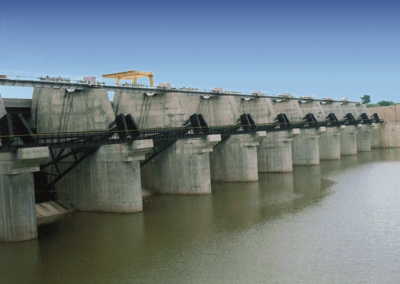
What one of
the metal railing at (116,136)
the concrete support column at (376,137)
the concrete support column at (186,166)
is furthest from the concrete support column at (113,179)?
the concrete support column at (376,137)

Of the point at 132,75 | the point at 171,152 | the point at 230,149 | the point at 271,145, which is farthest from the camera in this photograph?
the point at 132,75

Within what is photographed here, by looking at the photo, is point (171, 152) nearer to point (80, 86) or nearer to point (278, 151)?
point (80, 86)

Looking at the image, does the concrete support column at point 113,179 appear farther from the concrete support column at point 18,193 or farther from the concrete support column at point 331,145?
the concrete support column at point 331,145

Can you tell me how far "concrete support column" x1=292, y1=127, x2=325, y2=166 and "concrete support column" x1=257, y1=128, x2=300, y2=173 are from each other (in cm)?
745

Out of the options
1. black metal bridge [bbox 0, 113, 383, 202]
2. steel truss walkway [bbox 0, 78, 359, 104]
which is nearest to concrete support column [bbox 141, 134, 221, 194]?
black metal bridge [bbox 0, 113, 383, 202]

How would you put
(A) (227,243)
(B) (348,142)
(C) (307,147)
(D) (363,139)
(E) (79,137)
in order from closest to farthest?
(A) (227,243) < (E) (79,137) < (C) (307,147) < (B) (348,142) < (D) (363,139)

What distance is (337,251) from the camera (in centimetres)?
2542

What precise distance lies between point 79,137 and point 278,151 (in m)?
33.2

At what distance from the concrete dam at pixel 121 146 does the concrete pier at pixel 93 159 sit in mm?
Answer: 83

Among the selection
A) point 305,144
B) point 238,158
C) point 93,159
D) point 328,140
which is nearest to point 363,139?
point 328,140

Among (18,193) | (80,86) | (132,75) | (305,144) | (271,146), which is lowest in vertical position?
(18,193)

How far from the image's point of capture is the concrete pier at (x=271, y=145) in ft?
203

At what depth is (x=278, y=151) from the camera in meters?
62.1

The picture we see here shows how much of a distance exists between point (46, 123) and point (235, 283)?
→ 26.9 m
